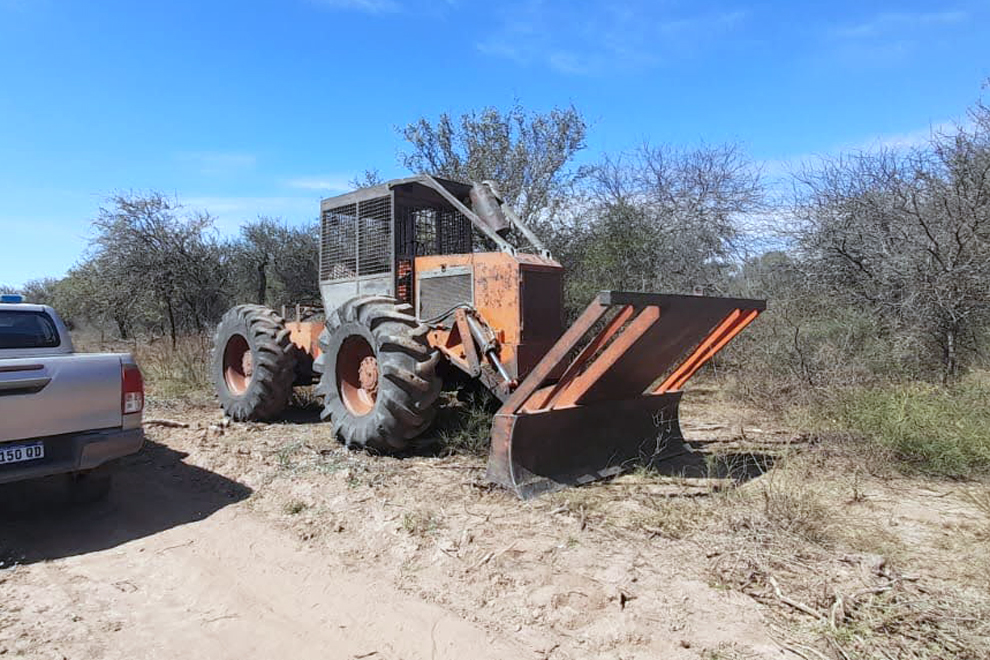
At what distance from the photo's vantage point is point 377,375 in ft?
20.3

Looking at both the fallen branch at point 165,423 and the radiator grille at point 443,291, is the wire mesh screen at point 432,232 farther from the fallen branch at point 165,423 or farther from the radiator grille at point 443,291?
the fallen branch at point 165,423

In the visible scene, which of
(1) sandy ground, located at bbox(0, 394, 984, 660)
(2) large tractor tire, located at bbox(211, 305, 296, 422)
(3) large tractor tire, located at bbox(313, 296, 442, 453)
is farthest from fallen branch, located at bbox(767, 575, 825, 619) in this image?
(2) large tractor tire, located at bbox(211, 305, 296, 422)

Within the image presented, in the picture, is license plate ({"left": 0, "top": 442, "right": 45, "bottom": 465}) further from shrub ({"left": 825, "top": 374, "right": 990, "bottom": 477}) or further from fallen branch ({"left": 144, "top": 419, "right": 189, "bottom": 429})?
shrub ({"left": 825, "top": 374, "right": 990, "bottom": 477})

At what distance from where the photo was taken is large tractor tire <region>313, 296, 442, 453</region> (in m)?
5.57

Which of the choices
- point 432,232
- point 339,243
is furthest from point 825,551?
point 339,243

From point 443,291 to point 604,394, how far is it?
2.00 meters

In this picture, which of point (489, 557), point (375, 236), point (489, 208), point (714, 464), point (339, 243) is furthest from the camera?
point (339, 243)

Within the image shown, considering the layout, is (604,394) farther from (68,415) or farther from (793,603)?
(68,415)

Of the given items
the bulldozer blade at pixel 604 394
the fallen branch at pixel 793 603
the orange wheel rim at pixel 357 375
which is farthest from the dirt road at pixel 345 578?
the orange wheel rim at pixel 357 375

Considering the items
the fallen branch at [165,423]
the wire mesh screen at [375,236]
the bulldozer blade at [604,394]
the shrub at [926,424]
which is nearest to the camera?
the bulldozer blade at [604,394]

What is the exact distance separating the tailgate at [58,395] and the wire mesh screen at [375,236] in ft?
9.98

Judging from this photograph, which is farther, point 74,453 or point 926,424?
point 926,424

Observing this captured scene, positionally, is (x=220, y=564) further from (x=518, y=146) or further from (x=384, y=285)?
(x=518, y=146)

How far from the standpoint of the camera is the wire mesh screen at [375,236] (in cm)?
712
